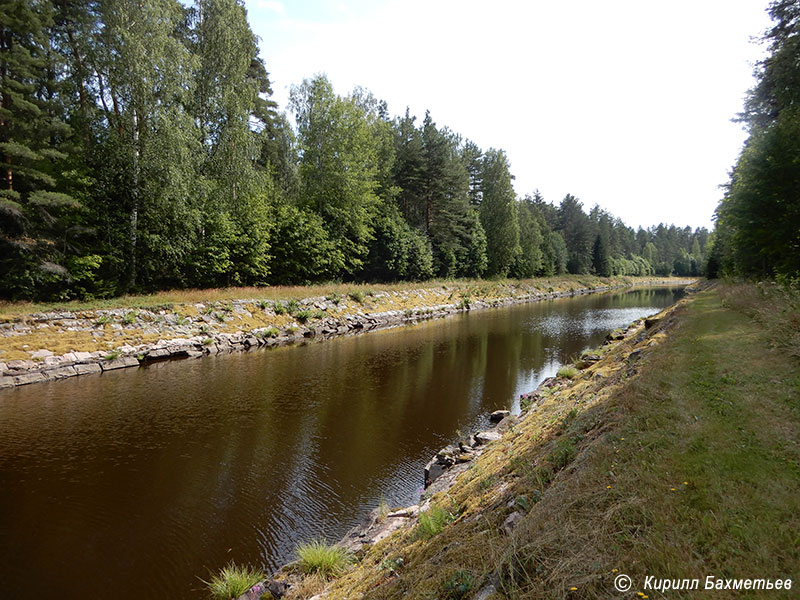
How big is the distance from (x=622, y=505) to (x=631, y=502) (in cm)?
10

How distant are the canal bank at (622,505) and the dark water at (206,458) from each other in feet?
6.04

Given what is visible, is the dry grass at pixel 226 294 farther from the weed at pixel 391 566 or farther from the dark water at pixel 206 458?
the weed at pixel 391 566

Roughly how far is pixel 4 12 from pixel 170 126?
273 inches

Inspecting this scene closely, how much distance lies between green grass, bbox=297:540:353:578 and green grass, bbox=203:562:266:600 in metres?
0.68

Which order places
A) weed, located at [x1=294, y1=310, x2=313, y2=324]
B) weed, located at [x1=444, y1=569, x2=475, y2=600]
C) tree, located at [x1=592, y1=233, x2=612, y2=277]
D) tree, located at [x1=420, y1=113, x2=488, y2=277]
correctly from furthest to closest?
tree, located at [x1=592, y1=233, x2=612, y2=277] < tree, located at [x1=420, y1=113, x2=488, y2=277] < weed, located at [x1=294, y1=310, x2=313, y2=324] < weed, located at [x1=444, y1=569, x2=475, y2=600]

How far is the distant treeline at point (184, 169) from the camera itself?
58.9 feet

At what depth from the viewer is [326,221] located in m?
35.8

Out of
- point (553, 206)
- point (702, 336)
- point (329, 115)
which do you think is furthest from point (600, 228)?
point (702, 336)

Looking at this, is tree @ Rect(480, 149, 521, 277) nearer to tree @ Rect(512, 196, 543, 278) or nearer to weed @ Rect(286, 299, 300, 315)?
tree @ Rect(512, 196, 543, 278)

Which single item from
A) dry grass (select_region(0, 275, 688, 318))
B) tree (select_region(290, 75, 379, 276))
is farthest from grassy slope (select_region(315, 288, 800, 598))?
tree (select_region(290, 75, 379, 276))

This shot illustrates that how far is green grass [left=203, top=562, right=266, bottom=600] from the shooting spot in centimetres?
520

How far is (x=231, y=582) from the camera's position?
5262 millimetres

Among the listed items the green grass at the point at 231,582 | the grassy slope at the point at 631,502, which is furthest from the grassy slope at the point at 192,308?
the grassy slope at the point at 631,502

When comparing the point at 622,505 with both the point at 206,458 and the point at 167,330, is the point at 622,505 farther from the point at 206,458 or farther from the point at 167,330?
the point at 167,330
